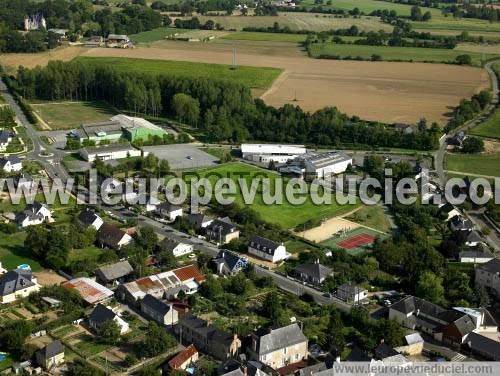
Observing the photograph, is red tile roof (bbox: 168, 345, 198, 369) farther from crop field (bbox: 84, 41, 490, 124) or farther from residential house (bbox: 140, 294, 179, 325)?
crop field (bbox: 84, 41, 490, 124)

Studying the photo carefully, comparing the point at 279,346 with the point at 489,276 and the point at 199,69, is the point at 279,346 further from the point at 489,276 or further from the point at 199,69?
the point at 199,69

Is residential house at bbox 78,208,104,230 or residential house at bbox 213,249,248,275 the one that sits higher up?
residential house at bbox 78,208,104,230

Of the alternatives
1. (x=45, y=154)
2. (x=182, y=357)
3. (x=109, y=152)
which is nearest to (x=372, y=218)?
(x=182, y=357)

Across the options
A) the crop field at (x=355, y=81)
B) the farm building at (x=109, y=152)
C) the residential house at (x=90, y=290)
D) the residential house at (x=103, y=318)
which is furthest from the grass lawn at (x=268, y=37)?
the residential house at (x=103, y=318)

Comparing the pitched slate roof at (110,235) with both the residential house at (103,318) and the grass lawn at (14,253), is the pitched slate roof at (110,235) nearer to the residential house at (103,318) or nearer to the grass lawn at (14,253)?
the grass lawn at (14,253)

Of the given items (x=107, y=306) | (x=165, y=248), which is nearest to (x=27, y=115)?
(x=165, y=248)

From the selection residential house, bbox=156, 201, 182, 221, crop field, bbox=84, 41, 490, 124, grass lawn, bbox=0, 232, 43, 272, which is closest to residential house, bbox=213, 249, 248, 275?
residential house, bbox=156, 201, 182, 221
